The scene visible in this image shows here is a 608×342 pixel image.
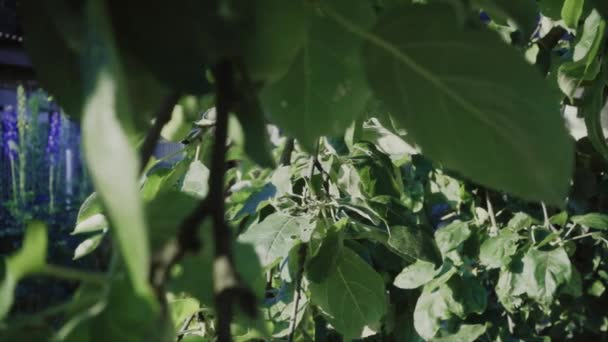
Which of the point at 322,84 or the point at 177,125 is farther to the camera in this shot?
the point at 177,125

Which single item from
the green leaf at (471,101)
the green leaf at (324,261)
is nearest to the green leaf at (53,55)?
the green leaf at (471,101)

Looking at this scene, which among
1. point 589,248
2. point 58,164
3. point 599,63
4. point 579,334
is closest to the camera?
point 599,63

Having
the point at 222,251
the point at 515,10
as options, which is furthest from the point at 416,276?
the point at 222,251

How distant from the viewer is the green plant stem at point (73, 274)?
0.73 feet

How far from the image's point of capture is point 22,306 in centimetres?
498

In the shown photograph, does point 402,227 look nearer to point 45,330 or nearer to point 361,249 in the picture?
point 361,249

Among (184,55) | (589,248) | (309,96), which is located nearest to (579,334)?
(589,248)

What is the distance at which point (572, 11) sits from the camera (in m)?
0.76

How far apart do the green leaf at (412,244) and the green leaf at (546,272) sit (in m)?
0.25

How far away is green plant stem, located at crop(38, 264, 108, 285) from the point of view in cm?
22

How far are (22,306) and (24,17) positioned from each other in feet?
16.9

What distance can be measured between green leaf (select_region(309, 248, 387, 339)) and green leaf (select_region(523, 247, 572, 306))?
37 cm

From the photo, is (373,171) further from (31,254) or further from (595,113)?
(31,254)

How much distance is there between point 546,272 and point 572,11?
1.67 feet
